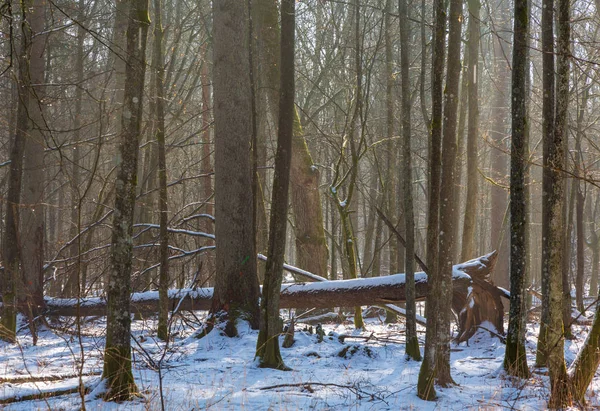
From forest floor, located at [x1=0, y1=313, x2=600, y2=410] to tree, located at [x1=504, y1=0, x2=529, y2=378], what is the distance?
1.04 ft

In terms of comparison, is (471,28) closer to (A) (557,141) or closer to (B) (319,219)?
(B) (319,219)

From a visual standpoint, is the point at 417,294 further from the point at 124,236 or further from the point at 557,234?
the point at 124,236

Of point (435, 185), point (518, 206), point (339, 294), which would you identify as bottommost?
point (339, 294)

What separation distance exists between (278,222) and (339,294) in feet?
10.8

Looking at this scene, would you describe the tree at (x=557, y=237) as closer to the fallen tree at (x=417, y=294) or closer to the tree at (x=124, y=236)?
the fallen tree at (x=417, y=294)

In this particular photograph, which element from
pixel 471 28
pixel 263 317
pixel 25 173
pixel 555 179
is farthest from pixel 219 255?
pixel 471 28

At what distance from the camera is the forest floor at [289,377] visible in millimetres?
5281

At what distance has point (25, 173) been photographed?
10453 mm

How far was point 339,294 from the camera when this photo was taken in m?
9.48

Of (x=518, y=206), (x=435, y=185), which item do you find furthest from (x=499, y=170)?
(x=435, y=185)

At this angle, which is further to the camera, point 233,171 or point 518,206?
point 233,171

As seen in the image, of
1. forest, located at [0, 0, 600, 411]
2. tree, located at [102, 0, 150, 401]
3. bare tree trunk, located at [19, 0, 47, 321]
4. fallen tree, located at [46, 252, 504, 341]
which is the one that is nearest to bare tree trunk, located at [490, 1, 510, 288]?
forest, located at [0, 0, 600, 411]

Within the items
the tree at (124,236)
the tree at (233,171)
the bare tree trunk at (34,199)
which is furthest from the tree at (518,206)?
the bare tree trunk at (34,199)

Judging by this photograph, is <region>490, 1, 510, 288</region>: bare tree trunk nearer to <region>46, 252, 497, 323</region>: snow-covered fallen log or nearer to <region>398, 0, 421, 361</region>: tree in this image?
<region>46, 252, 497, 323</region>: snow-covered fallen log
